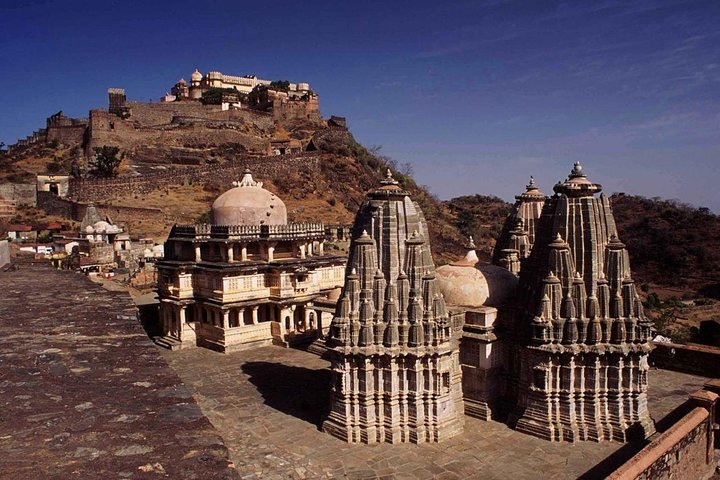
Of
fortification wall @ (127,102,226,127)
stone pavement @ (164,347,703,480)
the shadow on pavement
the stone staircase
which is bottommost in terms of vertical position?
stone pavement @ (164,347,703,480)

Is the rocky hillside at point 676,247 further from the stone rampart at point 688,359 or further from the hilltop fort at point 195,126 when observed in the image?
the hilltop fort at point 195,126

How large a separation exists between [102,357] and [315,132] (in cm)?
7517

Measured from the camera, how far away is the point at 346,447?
1393cm

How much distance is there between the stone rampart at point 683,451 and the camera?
11.7 m

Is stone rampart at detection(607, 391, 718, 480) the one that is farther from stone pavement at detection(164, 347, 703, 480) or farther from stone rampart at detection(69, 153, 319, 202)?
stone rampart at detection(69, 153, 319, 202)


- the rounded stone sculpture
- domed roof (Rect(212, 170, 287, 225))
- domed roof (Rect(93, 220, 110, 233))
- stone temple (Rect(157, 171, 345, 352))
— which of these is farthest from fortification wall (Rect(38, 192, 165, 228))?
the rounded stone sculpture

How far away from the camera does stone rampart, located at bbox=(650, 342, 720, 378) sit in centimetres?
1952

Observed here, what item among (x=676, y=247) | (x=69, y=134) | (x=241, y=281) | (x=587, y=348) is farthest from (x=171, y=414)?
(x=69, y=134)

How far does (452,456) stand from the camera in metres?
13.5

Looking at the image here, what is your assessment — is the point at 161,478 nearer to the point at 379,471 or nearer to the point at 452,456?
the point at 379,471

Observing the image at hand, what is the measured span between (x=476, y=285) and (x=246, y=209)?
13583 mm

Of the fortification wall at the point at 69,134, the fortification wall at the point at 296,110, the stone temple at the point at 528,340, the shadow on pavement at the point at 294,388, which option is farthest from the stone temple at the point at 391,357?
the fortification wall at the point at 296,110

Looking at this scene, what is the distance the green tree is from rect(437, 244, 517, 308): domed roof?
183 ft

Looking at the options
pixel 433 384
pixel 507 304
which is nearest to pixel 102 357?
pixel 433 384
